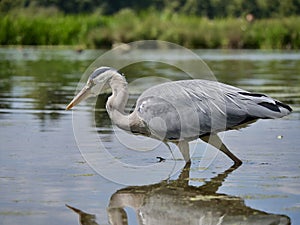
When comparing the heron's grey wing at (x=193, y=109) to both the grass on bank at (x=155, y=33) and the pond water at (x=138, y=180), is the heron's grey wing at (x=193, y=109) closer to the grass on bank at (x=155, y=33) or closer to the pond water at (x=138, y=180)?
the pond water at (x=138, y=180)

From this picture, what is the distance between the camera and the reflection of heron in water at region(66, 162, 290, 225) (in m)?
5.42

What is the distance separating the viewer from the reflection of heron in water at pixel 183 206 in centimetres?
542

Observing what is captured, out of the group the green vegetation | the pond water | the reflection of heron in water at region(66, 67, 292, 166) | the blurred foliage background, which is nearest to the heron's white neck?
the reflection of heron in water at region(66, 67, 292, 166)

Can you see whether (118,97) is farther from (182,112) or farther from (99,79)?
(182,112)

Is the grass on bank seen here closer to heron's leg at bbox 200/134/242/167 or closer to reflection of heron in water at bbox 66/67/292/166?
heron's leg at bbox 200/134/242/167

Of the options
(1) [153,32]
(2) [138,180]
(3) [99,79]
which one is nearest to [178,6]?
(1) [153,32]

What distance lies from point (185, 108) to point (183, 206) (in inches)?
59.5

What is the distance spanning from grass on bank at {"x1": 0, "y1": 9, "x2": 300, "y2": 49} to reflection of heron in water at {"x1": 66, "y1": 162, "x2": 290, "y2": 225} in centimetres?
3512

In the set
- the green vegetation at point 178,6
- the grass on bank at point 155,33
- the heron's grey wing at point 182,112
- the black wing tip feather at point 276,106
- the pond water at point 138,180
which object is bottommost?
the green vegetation at point 178,6

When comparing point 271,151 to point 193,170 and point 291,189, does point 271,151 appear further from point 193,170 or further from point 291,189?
point 291,189

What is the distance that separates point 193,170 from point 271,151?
1.22 m

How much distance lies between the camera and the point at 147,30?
148 feet

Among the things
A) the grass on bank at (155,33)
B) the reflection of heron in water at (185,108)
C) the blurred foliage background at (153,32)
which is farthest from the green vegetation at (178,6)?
the reflection of heron in water at (185,108)

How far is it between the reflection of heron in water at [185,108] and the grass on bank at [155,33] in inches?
1348
